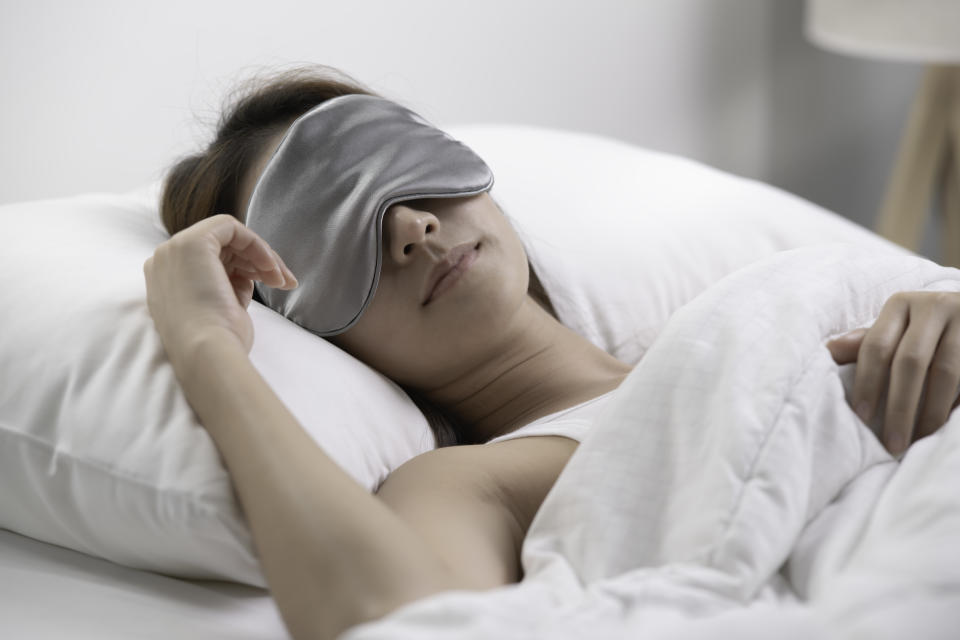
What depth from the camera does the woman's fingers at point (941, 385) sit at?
2.24 ft

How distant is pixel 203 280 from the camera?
2.48 ft

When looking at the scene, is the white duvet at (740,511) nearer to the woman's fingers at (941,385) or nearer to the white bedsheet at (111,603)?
the woman's fingers at (941,385)

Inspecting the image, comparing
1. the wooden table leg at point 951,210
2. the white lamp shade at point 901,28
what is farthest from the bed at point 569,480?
the wooden table leg at point 951,210

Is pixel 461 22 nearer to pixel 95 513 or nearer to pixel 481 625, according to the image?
pixel 95 513

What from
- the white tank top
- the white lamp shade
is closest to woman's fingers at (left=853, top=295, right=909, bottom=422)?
the white tank top

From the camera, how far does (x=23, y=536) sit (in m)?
0.81

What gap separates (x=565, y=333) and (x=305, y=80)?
40cm

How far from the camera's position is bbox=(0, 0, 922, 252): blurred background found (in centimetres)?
113

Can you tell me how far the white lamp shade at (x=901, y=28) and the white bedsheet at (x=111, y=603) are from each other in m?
1.44

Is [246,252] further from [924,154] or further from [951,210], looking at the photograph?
[951,210]

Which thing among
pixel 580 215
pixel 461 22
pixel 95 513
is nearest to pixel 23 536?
pixel 95 513

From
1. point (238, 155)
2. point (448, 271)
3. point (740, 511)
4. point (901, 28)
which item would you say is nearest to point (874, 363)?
point (740, 511)

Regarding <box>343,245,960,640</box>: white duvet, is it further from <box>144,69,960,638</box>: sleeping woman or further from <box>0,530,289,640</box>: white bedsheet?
<box>0,530,289,640</box>: white bedsheet

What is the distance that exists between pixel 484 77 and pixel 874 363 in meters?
1.01
